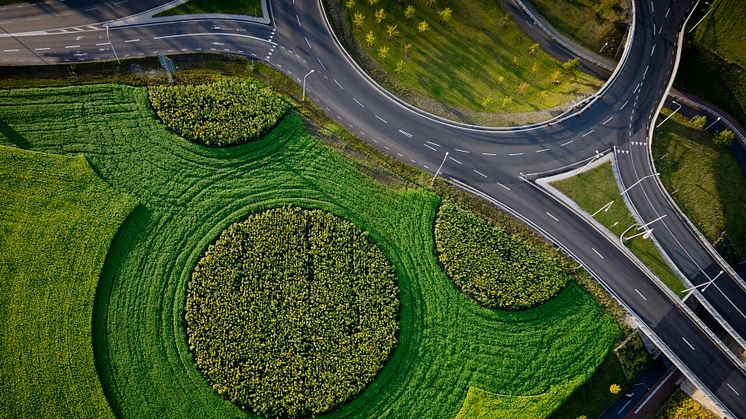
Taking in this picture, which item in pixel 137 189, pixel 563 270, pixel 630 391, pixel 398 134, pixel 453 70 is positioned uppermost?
pixel 453 70

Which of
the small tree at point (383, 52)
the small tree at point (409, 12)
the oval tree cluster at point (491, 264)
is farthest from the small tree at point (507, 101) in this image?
the small tree at point (409, 12)

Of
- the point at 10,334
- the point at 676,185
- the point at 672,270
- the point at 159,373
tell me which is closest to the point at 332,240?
the point at 159,373

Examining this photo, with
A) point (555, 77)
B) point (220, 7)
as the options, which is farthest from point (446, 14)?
point (220, 7)

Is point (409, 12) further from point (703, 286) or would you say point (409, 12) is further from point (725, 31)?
point (703, 286)

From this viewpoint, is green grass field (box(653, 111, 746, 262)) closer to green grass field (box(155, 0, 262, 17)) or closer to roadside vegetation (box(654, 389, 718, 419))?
roadside vegetation (box(654, 389, 718, 419))

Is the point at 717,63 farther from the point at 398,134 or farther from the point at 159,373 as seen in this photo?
the point at 159,373

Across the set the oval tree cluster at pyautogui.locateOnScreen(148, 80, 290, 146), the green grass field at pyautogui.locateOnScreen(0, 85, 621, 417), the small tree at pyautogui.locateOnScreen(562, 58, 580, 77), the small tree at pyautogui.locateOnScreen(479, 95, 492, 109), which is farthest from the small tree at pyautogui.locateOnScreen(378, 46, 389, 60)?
the small tree at pyautogui.locateOnScreen(562, 58, 580, 77)
